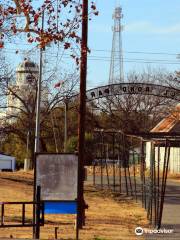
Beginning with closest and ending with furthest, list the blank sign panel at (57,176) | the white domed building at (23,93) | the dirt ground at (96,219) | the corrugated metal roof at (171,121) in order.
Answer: the blank sign panel at (57,176), the dirt ground at (96,219), the corrugated metal roof at (171,121), the white domed building at (23,93)

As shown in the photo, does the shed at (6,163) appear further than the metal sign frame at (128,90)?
Yes

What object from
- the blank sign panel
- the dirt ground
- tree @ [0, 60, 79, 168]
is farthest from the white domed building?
the blank sign panel

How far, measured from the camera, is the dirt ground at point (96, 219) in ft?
48.1

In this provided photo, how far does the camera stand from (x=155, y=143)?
15.6 meters

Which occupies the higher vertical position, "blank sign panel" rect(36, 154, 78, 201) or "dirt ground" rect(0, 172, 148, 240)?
"blank sign panel" rect(36, 154, 78, 201)

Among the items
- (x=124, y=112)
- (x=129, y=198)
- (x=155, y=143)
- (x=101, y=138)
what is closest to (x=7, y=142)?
(x=124, y=112)

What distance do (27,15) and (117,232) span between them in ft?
19.6

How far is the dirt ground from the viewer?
14.7m

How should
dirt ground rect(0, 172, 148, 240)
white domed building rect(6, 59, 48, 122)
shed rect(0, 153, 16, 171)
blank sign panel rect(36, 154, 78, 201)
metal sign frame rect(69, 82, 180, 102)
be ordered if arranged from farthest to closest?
shed rect(0, 153, 16, 171)
white domed building rect(6, 59, 48, 122)
metal sign frame rect(69, 82, 180, 102)
dirt ground rect(0, 172, 148, 240)
blank sign panel rect(36, 154, 78, 201)

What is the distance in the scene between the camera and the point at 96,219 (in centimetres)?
1820

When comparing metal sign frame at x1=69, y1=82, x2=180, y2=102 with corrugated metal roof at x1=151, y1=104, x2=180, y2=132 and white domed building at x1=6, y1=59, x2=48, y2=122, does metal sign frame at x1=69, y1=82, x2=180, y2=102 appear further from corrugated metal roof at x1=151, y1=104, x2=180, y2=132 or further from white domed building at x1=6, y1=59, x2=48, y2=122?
white domed building at x1=6, y1=59, x2=48, y2=122

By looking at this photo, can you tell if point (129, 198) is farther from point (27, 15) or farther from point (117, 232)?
point (27, 15)

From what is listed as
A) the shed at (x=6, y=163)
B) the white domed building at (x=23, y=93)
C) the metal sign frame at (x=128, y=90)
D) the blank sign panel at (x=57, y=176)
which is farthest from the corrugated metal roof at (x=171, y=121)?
the blank sign panel at (x=57, y=176)

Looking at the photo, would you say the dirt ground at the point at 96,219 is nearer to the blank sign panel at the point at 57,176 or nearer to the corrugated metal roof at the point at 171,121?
the blank sign panel at the point at 57,176
